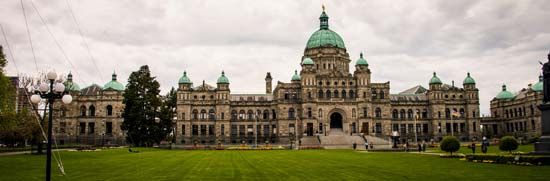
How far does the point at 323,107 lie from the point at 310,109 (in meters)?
2.77

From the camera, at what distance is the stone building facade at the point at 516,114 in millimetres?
98000

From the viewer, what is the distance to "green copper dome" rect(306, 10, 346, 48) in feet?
340

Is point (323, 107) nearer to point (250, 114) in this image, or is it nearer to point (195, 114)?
point (250, 114)

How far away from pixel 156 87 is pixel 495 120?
80.3 m

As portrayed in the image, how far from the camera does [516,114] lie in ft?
350

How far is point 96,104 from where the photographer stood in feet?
349

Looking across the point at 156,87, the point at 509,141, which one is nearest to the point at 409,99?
the point at 156,87

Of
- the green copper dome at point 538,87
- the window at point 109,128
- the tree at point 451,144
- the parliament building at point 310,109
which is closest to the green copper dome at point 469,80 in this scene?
the parliament building at point 310,109

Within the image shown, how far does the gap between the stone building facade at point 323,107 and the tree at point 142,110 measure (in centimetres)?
1767

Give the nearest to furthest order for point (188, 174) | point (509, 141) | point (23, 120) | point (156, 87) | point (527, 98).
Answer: point (188, 174)
point (509, 141)
point (23, 120)
point (156, 87)
point (527, 98)

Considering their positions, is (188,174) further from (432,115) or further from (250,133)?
(432,115)

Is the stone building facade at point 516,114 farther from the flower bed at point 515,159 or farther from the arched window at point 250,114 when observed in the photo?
the flower bed at point 515,159

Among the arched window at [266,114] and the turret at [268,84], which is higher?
the turret at [268,84]

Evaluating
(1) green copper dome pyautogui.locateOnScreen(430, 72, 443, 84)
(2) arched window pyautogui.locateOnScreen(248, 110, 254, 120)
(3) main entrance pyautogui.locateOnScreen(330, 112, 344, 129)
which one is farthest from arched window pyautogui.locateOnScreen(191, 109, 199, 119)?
(1) green copper dome pyautogui.locateOnScreen(430, 72, 443, 84)
